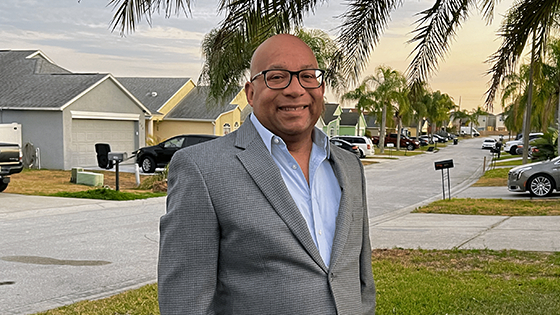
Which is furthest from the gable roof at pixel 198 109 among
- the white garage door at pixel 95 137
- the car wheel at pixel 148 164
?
the car wheel at pixel 148 164

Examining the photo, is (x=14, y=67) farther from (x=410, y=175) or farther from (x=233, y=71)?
(x=233, y=71)

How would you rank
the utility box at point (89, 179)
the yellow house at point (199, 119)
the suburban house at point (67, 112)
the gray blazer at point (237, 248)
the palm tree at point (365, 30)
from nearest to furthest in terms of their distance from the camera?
1. the gray blazer at point (237, 248)
2. the palm tree at point (365, 30)
3. the utility box at point (89, 179)
4. the suburban house at point (67, 112)
5. the yellow house at point (199, 119)

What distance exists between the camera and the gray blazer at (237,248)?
1.98m

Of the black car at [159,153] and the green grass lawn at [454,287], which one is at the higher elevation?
the black car at [159,153]

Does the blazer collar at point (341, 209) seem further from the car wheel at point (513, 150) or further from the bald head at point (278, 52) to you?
the car wheel at point (513, 150)

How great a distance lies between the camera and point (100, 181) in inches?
715

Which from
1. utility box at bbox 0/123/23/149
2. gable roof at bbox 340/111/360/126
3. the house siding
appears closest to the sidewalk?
the house siding

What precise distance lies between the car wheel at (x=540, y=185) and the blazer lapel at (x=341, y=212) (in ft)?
50.6

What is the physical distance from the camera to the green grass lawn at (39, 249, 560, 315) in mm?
5516

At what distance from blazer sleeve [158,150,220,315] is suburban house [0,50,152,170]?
24.1 m

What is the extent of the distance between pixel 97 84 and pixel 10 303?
21939 mm

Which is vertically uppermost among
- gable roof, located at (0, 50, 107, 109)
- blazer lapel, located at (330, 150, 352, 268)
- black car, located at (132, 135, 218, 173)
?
gable roof, located at (0, 50, 107, 109)

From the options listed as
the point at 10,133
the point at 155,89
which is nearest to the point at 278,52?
the point at 10,133

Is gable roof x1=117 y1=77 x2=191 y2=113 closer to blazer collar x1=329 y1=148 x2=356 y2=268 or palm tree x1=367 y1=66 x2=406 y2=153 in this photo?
palm tree x1=367 y1=66 x2=406 y2=153
